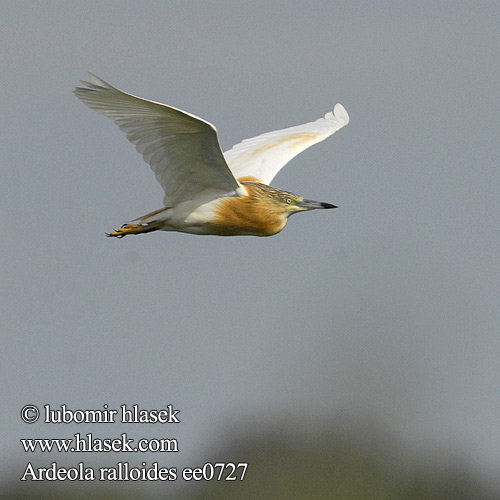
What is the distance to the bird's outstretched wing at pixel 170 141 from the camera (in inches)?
521

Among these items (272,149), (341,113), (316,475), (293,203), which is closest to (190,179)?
(293,203)

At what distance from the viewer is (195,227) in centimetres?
1460

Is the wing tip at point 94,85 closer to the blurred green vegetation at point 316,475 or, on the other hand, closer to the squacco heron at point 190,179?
the squacco heron at point 190,179

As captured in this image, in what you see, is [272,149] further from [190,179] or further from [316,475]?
[316,475]

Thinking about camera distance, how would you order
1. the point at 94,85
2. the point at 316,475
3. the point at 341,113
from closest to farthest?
the point at 94,85 < the point at 341,113 < the point at 316,475

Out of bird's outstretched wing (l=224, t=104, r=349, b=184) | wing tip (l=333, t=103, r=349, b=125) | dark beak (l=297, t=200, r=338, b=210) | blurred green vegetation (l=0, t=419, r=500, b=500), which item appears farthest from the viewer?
blurred green vegetation (l=0, t=419, r=500, b=500)

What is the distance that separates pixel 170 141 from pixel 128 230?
128 centimetres

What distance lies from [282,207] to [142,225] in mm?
1516

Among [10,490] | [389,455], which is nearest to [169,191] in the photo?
[389,455]

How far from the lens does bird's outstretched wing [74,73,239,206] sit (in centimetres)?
1323

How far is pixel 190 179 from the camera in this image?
1438 centimetres

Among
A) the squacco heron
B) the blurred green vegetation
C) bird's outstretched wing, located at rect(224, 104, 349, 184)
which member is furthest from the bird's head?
the blurred green vegetation

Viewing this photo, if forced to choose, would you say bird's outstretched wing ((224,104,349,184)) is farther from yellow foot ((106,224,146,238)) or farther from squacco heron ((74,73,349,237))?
yellow foot ((106,224,146,238))

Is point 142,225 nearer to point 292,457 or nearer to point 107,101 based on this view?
point 107,101
